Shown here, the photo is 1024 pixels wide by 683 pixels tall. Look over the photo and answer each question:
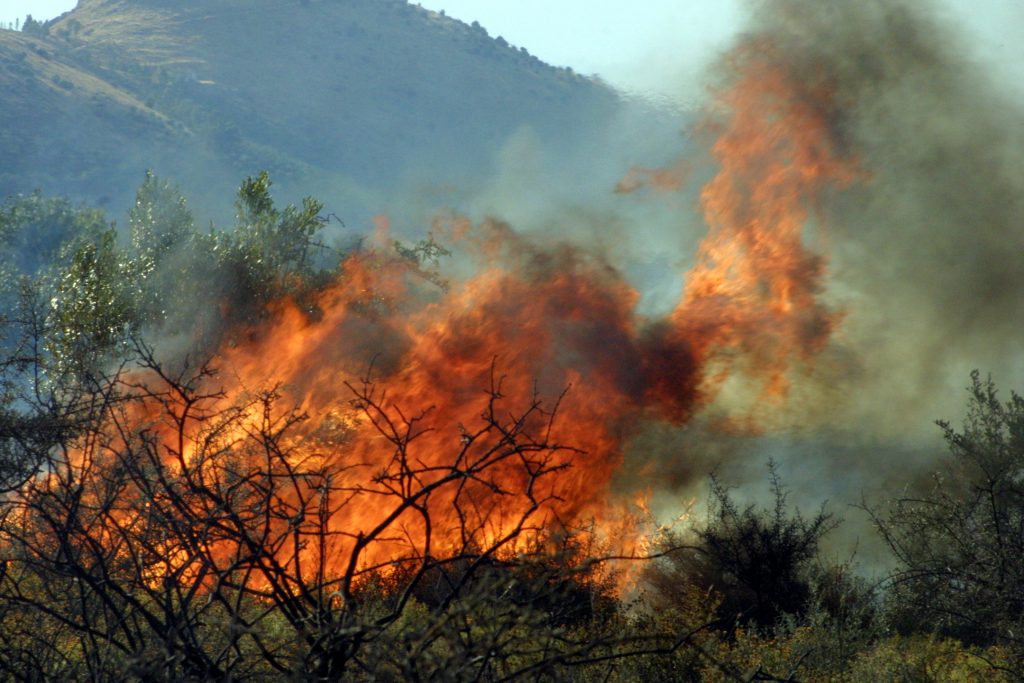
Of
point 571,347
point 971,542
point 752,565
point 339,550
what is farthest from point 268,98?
point 971,542

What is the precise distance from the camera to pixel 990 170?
24906mm

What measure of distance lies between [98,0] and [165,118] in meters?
53.8

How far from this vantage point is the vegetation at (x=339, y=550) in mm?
5328

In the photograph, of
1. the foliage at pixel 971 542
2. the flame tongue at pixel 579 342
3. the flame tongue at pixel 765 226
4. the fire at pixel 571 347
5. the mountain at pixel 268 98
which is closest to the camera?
the foliage at pixel 971 542

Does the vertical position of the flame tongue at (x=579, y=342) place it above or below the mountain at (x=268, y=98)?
below

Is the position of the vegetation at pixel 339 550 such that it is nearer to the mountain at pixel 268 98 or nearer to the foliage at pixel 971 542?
the foliage at pixel 971 542

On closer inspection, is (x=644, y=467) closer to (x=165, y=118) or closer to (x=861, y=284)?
(x=861, y=284)

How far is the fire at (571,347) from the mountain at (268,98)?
225 feet

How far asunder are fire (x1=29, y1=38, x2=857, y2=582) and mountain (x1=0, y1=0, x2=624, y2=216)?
68443 millimetres

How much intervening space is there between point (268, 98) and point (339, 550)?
12484cm

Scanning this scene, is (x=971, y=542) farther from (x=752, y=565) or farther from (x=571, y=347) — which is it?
(x=571, y=347)

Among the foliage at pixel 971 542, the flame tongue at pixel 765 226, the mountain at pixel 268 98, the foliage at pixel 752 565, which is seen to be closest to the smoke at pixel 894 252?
the flame tongue at pixel 765 226

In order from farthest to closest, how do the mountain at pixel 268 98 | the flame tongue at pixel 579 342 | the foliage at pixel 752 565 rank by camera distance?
the mountain at pixel 268 98
the flame tongue at pixel 579 342
the foliage at pixel 752 565

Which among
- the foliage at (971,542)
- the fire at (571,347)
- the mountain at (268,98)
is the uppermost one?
the mountain at (268,98)
